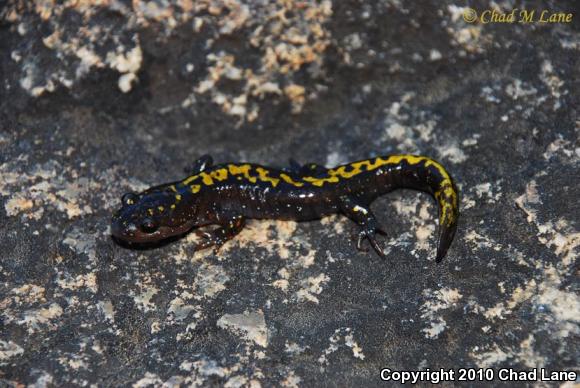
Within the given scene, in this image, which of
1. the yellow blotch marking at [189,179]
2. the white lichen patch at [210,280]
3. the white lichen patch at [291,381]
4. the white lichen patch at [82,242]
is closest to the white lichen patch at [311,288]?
the white lichen patch at [210,280]

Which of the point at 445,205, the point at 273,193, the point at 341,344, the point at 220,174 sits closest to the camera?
the point at 341,344

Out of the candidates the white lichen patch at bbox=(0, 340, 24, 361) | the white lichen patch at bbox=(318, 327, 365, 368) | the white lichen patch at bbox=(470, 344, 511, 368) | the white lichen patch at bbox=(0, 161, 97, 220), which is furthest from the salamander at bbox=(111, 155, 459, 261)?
the white lichen patch at bbox=(470, 344, 511, 368)

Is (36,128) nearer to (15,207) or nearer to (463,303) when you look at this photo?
(15,207)

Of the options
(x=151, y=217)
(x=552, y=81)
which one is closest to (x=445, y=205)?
(x=552, y=81)

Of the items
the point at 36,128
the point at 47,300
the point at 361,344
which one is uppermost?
the point at 36,128

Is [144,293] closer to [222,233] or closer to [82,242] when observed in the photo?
[82,242]

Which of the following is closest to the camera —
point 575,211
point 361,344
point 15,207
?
point 361,344

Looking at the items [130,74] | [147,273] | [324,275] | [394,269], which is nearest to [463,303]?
[394,269]
